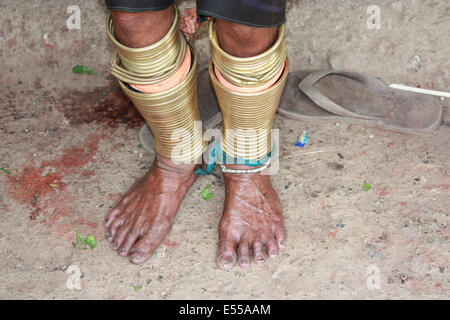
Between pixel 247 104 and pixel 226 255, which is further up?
pixel 247 104

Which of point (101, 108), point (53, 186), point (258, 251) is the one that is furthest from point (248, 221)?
point (101, 108)

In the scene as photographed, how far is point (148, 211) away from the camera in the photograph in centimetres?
176

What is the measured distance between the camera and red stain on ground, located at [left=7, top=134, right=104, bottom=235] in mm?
1804

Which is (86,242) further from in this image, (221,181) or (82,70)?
(82,70)

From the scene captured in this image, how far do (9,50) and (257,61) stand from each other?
74.5 inches

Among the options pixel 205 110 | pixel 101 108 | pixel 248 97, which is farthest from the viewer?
pixel 101 108

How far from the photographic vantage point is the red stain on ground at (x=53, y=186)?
1804 millimetres

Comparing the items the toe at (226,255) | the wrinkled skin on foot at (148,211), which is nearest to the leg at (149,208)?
the wrinkled skin on foot at (148,211)

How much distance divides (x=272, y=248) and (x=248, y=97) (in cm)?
63

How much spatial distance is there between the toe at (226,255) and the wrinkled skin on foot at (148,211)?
26 cm

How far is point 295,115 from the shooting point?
7.28ft

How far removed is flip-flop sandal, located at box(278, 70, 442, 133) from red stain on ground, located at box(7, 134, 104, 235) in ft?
3.62

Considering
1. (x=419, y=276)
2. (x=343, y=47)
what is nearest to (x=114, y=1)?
(x=419, y=276)
